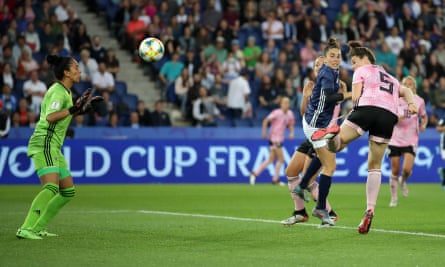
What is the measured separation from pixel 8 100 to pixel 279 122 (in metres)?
7.00

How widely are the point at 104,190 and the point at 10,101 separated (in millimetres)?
4069

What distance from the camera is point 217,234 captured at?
1165cm

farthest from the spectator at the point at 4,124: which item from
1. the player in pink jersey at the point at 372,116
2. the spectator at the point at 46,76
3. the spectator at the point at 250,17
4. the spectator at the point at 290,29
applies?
the player in pink jersey at the point at 372,116

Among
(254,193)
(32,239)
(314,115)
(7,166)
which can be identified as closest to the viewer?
(32,239)

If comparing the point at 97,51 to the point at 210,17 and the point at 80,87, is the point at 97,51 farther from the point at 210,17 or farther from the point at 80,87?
the point at 210,17

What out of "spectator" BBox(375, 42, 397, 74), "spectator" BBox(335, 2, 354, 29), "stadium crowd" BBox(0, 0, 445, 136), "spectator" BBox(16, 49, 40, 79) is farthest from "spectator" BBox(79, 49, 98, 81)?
"spectator" BBox(375, 42, 397, 74)

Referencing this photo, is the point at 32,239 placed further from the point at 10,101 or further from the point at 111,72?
the point at 111,72

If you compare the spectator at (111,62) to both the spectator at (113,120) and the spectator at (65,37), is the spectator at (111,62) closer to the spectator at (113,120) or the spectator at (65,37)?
the spectator at (65,37)

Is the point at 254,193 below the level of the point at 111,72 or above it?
below

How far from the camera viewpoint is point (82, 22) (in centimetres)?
2822

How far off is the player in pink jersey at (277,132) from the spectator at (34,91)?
5812 mm

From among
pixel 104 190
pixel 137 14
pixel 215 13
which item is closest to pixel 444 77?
pixel 215 13

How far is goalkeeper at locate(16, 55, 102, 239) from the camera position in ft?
36.1

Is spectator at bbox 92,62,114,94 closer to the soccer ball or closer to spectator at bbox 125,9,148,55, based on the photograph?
spectator at bbox 125,9,148,55
